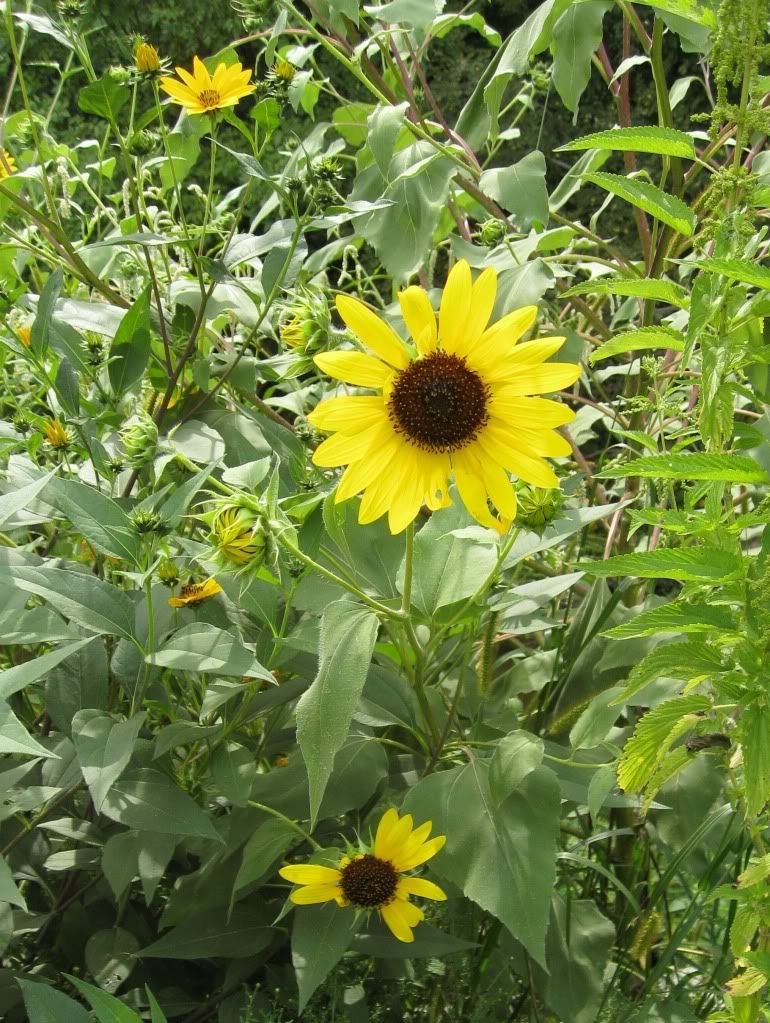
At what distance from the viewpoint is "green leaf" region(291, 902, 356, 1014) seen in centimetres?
62

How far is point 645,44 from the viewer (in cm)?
82

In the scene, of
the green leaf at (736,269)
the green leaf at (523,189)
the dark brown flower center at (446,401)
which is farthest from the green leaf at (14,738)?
the green leaf at (523,189)

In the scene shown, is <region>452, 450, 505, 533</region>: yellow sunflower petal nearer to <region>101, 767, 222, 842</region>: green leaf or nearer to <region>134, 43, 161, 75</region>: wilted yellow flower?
<region>101, 767, 222, 842</region>: green leaf

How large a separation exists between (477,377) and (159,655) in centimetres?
22

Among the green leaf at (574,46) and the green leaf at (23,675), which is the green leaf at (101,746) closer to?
the green leaf at (23,675)

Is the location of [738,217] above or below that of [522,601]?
above

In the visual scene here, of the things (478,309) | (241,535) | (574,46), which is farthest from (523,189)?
(241,535)

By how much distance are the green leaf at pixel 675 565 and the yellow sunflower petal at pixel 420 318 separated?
0.16 meters

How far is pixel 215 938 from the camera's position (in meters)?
0.69

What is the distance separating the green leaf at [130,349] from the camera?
735 millimetres

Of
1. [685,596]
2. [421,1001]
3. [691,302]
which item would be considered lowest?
[421,1001]

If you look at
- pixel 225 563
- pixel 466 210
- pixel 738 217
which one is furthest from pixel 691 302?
pixel 466 210

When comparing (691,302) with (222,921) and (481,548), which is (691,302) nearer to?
(481,548)

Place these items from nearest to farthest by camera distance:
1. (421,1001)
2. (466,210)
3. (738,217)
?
(738,217) < (421,1001) < (466,210)
